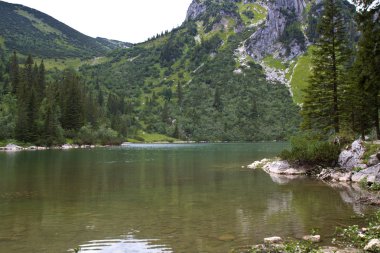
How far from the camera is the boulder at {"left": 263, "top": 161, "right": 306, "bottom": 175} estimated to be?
48.2m

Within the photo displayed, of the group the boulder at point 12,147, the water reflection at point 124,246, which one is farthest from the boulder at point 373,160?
the boulder at point 12,147

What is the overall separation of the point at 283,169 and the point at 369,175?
1588cm

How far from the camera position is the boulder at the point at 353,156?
40244mm

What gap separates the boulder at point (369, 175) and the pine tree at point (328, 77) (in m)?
12.5

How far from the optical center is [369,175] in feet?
114

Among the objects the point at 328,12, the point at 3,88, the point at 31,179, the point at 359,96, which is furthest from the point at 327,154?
the point at 3,88

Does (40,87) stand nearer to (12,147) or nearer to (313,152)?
(12,147)

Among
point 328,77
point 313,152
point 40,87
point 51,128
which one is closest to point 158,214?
point 313,152

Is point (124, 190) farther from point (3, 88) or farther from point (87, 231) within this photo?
point (3, 88)

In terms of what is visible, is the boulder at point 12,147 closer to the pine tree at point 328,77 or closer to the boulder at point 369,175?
the pine tree at point 328,77

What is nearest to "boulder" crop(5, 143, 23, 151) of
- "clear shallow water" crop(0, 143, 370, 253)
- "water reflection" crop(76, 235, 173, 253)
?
"clear shallow water" crop(0, 143, 370, 253)

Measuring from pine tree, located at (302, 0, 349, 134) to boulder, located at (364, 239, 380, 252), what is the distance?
121 ft

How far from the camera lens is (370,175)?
3462cm

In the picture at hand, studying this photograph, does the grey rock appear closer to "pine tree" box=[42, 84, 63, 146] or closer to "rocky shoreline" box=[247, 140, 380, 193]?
"rocky shoreline" box=[247, 140, 380, 193]
